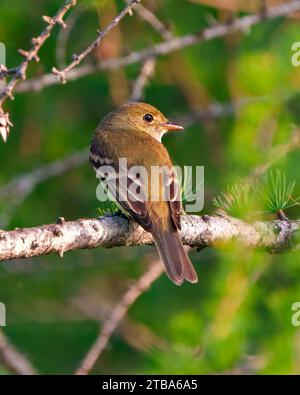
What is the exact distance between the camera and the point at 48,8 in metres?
10.4

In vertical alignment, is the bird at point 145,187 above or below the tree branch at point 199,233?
above

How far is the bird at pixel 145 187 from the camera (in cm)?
592

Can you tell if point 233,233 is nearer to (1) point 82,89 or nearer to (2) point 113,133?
(2) point 113,133

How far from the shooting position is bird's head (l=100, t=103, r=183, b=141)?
7539 mm

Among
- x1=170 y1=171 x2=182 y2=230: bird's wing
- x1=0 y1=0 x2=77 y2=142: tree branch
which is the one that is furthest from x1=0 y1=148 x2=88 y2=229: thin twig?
x1=0 y1=0 x2=77 y2=142: tree branch

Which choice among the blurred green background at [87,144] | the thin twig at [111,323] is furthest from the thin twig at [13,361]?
the blurred green background at [87,144]

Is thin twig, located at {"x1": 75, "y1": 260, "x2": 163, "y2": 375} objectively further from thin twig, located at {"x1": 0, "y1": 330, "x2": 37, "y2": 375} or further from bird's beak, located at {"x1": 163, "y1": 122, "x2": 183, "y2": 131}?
bird's beak, located at {"x1": 163, "y1": 122, "x2": 183, "y2": 131}

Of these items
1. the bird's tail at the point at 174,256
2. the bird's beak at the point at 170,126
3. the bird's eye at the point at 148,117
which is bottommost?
the bird's tail at the point at 174,256

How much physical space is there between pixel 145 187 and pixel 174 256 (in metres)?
0.55

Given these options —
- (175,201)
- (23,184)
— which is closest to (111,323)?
(175,201)

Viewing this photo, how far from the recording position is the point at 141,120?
25.0 ft

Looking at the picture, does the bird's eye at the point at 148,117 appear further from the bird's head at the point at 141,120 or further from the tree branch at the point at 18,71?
the tree branch at the point at 18,71

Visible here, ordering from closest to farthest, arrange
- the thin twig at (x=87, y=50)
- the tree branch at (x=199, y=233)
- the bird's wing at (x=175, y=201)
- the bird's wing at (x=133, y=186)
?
the thin twig at (x=87, y=50), the tree branch at (x=199, y=233), the bird's wing at (x=175, y=201), the bird's wing at (x=133, y=186)

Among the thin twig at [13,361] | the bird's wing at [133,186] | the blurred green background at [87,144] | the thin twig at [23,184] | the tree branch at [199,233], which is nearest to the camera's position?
the tree branch at [199,233]
